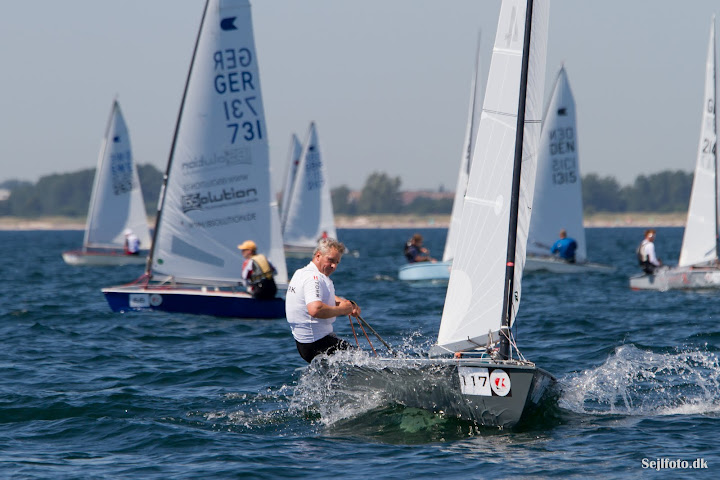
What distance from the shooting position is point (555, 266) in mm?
27609

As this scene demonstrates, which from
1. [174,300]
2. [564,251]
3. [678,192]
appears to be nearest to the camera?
[174,300]

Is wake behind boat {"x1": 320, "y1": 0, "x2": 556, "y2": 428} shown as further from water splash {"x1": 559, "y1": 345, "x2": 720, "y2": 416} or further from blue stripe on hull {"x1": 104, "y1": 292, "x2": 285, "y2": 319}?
blue stripe on hull {"x1": 104, "y1": 292, "x2": 285, "y2": 319}

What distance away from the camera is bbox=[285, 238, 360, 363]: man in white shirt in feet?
25.6

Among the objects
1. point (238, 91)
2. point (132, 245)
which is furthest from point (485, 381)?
point (132, 245)

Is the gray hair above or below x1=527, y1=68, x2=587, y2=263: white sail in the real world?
below

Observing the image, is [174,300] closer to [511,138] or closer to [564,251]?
[511,138]

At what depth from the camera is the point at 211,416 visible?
8.34 metres

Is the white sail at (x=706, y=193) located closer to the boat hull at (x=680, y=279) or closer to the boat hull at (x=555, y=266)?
the boat hull at (x=680, y=279)

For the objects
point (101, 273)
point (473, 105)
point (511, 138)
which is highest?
point (473, 105)

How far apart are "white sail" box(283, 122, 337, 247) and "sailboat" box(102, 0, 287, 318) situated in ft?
71.5

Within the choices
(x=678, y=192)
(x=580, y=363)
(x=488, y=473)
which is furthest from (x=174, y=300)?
(x=678, y=192)

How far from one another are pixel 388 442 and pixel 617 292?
1492 centimetres

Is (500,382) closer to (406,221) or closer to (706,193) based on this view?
(706,193)

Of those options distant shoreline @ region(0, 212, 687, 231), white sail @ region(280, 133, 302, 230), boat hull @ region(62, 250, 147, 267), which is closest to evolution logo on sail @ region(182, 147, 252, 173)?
boat hull @ region(62, 250, 147, 267)
